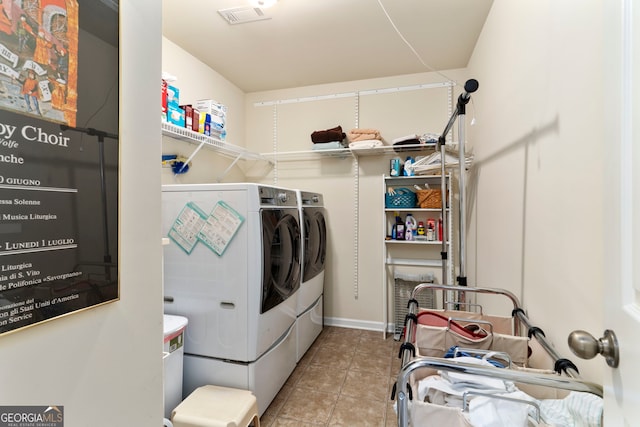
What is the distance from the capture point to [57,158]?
1.81 feet

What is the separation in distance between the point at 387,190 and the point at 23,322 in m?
2.87

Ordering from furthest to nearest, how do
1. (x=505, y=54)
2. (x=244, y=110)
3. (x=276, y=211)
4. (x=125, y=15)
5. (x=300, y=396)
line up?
(x=244, y=110) → (x=300, y=396) → (x=276, y=211) → (x=505, y=54) → (x=125, y=15)

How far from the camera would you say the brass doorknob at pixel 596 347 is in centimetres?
58

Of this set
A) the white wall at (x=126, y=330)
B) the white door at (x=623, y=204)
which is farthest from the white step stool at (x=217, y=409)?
the white door at (x=623, y=204)

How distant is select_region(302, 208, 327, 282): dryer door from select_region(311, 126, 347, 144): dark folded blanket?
0.73 meters

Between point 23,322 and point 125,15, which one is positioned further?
point 125,15

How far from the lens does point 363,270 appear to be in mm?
3193

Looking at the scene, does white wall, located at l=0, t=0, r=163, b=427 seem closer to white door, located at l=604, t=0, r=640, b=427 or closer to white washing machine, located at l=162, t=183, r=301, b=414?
white washing machine, located at l=162, t=183, r=301, b=414

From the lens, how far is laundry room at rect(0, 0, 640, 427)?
0.65 meters

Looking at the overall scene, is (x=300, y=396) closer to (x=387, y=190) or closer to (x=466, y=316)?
(x=466, y=316)

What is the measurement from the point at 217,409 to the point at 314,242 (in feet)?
4.90

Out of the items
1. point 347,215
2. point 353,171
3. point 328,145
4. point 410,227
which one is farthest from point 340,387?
point 328,145

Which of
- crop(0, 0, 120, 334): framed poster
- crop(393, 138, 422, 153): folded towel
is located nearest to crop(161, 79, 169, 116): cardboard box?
crop(0, 0, 120, 334): framed poster

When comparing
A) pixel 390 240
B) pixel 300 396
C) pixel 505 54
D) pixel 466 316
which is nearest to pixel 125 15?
pixel 466 316
